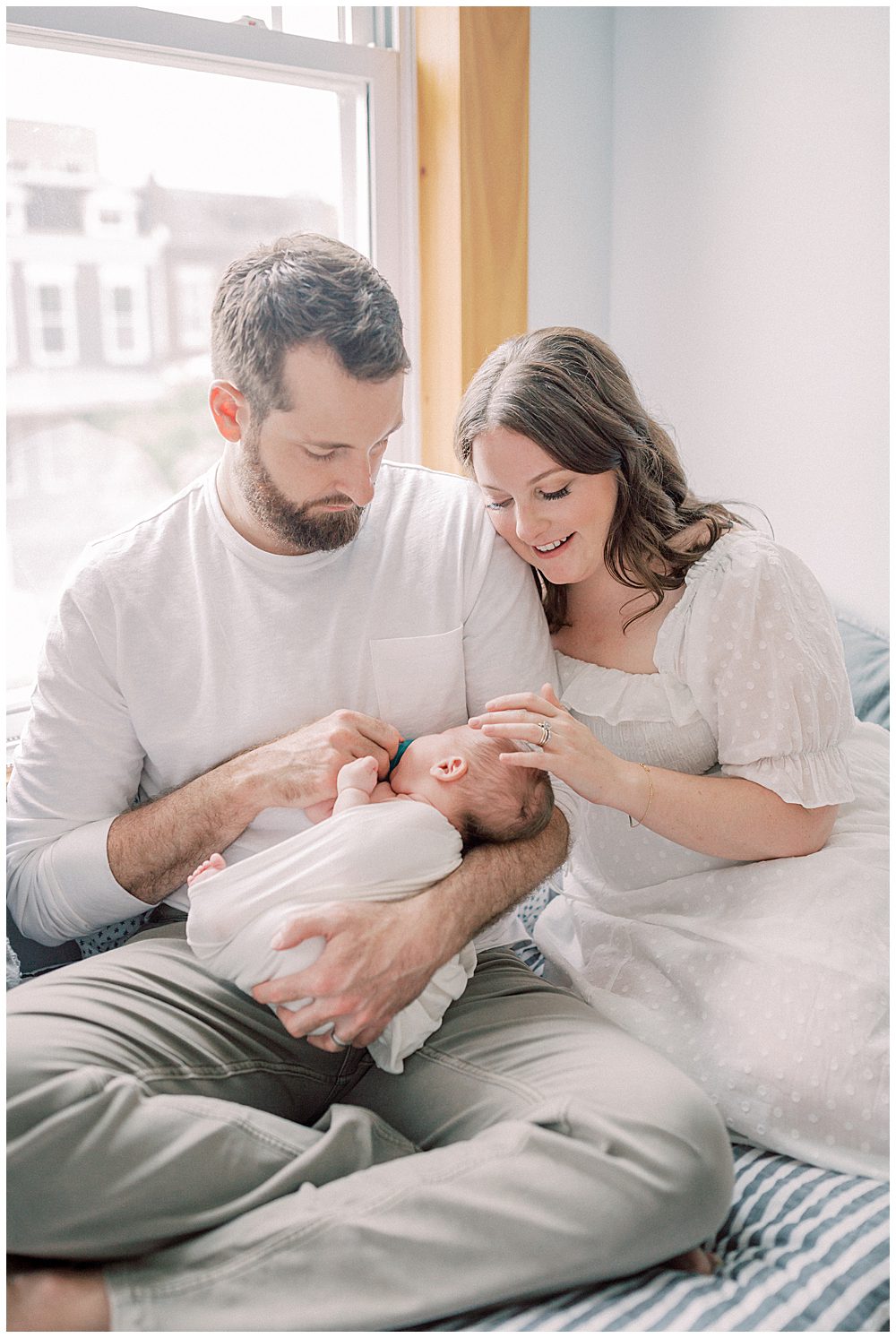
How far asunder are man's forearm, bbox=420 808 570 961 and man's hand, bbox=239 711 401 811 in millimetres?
203

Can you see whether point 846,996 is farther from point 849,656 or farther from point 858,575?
point 858,575

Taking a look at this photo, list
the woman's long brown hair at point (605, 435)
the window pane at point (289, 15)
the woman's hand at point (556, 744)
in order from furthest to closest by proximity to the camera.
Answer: the window pane at point (289, 15) → the woman's long brown hair at point (605, 435) → the woman's hand at point (556, 744)

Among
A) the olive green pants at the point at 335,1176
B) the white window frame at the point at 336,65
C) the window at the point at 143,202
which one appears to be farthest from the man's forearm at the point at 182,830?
the white window frame at the point at 336,65

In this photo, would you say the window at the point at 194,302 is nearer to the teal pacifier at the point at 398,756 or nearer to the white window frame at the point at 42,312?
the white window frame at the point at 42,312

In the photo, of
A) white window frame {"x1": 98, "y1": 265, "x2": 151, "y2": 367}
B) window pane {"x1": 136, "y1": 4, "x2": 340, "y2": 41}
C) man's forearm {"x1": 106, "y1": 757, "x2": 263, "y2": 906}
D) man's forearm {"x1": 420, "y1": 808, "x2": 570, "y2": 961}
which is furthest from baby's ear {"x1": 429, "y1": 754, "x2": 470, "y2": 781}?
window pane {"x1": 136, "y1": 4, "x2": 340, "y2": 41}

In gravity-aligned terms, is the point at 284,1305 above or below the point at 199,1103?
below

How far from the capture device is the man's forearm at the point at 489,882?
1421 millimetres

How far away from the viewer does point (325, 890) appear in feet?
4.50

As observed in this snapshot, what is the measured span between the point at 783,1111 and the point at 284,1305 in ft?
2.16

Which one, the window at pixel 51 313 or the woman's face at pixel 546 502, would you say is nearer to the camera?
the woman's face at pixel 546 502

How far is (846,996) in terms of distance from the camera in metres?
1.40

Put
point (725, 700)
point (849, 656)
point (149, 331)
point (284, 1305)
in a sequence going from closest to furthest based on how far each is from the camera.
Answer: point (284, 1305) < point (725, 700) < point (849, 656) < point (149, 331)

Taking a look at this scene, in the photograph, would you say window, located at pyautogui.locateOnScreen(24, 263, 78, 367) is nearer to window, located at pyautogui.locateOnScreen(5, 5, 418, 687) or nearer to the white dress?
window, located at pyautogui.locateOnScreen(5, 5, 418, 687)

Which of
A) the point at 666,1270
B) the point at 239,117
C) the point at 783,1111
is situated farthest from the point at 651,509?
the point at 239,117
